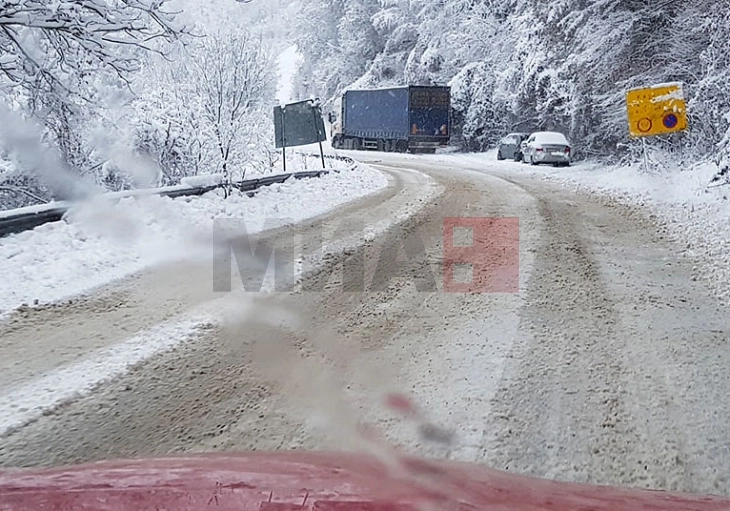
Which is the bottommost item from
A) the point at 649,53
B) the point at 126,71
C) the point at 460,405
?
the point at 460,405

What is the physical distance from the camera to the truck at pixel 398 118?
3481cm

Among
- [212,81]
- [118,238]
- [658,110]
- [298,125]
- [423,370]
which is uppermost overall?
[212,81]

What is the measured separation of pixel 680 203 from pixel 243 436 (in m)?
11.5

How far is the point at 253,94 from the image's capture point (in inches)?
597

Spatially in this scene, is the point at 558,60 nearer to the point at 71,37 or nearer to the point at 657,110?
the point at 657,110

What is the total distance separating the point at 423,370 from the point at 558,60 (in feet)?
62.6

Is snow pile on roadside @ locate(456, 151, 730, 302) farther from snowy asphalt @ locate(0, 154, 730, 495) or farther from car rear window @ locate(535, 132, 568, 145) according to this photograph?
car rear window @ locate(535, 132, 568, 145)

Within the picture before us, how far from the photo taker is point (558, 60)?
68.0ft

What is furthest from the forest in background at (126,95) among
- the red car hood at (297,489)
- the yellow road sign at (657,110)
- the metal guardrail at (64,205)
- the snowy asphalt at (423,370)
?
the yellow road sign at (657,110)

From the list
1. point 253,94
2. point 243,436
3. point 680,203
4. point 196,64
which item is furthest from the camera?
point 253,94

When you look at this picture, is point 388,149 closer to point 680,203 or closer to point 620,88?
point 620,88

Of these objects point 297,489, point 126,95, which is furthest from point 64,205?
point 297,489

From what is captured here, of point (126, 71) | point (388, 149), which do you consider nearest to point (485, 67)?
point (388, 149)

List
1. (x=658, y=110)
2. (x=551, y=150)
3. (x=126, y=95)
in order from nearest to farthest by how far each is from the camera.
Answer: (x=126, y=95)
(x=658, y=110)
(x=551, y=150)
